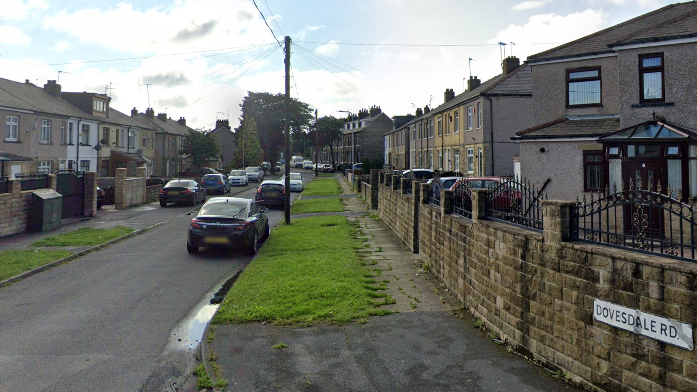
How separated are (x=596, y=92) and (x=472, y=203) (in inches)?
533

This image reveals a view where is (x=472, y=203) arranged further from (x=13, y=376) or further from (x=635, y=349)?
(x=13, y=376)

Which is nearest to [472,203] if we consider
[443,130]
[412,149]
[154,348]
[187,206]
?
[154,348]

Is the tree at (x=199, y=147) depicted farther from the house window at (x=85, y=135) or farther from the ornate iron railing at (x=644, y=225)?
the ornate iron railing at (x=644, y=225)

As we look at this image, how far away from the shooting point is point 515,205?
8062 mm

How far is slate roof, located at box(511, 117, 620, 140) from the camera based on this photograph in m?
18.1

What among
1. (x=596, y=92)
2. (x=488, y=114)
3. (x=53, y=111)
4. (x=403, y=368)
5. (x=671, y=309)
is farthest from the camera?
(x=53, y=111)

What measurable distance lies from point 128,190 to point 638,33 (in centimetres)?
2461

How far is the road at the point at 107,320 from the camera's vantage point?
6.06 m

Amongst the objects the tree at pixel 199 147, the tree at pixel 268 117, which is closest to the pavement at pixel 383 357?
the tree at pixel 199 147

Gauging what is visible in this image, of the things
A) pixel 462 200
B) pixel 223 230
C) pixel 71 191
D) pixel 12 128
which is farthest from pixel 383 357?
pixel 12 128

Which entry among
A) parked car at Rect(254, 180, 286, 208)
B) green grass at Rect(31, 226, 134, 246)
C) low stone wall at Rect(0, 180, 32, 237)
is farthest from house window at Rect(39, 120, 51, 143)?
green grass at Rect(31, 226, 134, 246)

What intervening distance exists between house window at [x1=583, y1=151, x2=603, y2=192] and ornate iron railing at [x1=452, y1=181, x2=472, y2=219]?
946cm

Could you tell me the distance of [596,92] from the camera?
1986cm

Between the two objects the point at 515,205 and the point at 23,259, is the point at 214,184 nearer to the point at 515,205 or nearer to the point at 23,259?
the point at 23,259
